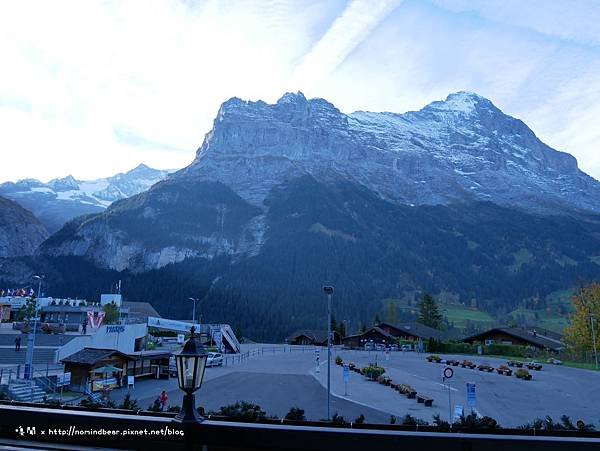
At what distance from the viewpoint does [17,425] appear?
5.78 metres

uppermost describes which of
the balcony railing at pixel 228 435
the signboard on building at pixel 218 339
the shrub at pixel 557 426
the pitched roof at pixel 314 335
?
the balcony railing at pixel 228 435

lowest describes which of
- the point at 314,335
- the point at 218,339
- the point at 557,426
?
the point at 314,335

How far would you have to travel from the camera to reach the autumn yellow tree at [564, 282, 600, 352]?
Answer: 6028 cm

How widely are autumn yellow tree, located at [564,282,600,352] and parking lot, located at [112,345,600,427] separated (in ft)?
49.5

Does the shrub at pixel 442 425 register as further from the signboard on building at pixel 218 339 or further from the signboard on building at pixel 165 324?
the signboard on building at pixel 165 324

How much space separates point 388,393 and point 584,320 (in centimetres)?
4092

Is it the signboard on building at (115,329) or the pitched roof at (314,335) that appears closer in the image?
the signboard on building at (115,329)

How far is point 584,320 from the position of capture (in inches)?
2386

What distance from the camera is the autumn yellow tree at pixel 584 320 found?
6028cm

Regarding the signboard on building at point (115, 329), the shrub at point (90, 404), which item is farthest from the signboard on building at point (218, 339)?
the shrub at point (90, 404)

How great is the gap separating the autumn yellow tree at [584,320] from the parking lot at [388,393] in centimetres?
1508

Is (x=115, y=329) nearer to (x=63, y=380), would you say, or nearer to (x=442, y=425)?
(x=63, y=380)

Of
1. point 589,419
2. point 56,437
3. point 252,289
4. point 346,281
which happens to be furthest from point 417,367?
point 346,281

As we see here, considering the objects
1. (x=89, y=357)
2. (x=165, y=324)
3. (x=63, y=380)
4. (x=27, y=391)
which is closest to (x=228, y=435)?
(x=27, y=391)
